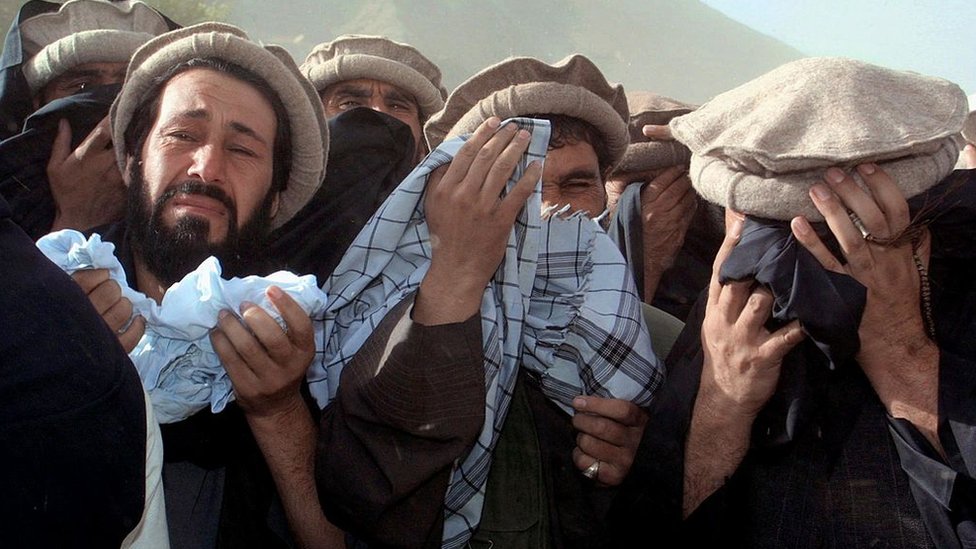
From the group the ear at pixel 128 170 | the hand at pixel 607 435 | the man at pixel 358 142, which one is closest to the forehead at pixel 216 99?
the ear at pixel 128 170

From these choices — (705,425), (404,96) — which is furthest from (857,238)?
(404,96)

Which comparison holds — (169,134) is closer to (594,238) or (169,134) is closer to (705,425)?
(594,238)

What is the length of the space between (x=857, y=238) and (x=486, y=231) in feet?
2.94

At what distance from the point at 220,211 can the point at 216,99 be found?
453 millimetres

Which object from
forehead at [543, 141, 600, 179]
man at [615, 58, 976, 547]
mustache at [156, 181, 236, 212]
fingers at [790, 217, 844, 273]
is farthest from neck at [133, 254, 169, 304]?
fingers at [790, 217, 844, 273]

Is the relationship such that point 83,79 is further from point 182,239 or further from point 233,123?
point 182,239

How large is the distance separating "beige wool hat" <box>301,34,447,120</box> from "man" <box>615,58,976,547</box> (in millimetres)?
2670

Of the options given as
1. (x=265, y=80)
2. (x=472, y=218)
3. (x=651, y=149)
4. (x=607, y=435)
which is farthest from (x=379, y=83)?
(x=607, y=435)

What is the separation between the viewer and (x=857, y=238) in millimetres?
1717

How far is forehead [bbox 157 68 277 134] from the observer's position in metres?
2.59

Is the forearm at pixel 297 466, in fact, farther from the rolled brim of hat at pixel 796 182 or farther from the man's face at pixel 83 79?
the man's face at pixel 83 79

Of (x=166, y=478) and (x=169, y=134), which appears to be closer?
(x=166, y=478)

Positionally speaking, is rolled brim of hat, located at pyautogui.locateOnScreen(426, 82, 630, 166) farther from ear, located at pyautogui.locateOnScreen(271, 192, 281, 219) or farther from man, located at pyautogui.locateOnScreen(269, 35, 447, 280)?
ear, located at pyautogui.locateOnScreen(271, 192, 281, 219)

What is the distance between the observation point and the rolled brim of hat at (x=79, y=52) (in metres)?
3.32
